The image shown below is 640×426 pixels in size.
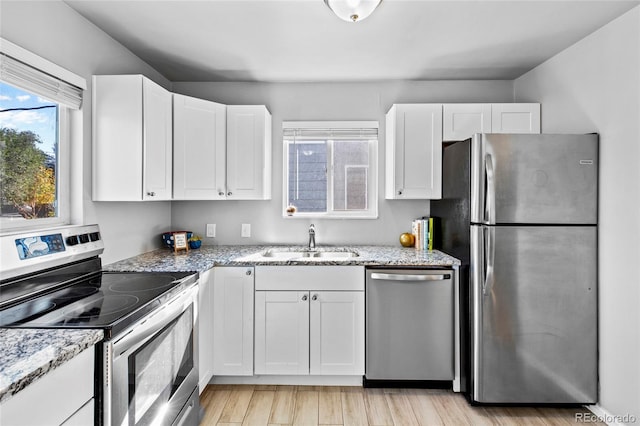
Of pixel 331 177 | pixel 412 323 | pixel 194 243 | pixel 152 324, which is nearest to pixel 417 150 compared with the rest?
pixel 331 177

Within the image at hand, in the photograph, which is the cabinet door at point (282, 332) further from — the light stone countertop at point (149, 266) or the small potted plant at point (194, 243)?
the small potted plant at point (194, 243)

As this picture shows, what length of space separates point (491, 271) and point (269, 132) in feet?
6.68

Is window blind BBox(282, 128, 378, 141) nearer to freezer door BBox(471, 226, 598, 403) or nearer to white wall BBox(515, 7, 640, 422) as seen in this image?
freezer door BBox(471, 226, 598, 403)

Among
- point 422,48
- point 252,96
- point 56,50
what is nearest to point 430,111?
point 422,48

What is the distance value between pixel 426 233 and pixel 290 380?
1.55 meters

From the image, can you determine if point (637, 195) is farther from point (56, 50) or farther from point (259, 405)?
point (56, 50)

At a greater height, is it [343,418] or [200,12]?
[200,12]

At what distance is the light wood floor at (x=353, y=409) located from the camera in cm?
215

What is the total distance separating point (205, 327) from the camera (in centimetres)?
233

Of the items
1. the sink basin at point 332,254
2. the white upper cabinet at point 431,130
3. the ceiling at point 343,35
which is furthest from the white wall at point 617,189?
the sink basin at point 332,254

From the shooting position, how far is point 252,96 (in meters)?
3.19

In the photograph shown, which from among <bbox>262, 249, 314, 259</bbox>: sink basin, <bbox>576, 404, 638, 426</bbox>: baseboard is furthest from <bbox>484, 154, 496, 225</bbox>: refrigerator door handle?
<bbox>262, 249, 314, 259</bbox>: sink basin

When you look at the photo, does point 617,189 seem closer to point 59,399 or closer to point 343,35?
point 343,35

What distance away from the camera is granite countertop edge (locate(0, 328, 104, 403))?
883 mm
